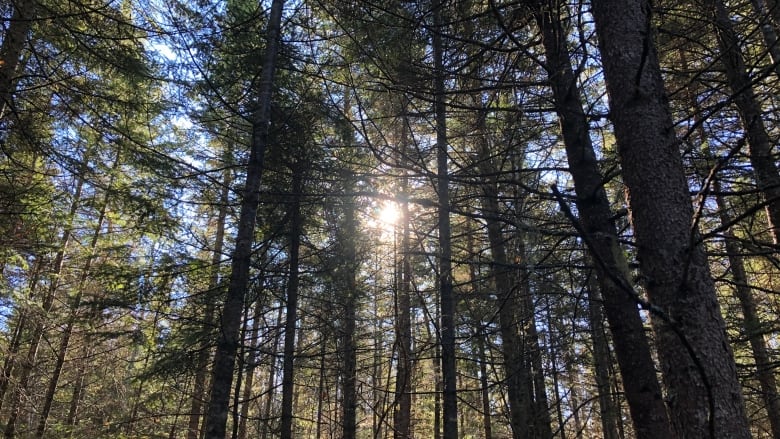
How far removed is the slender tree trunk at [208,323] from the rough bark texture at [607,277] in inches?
149

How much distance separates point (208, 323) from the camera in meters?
5.76

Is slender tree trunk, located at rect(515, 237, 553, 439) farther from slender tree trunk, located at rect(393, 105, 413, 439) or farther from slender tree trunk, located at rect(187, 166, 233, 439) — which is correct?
slender tree trunk, located at rect(187, 166, 233, 439)

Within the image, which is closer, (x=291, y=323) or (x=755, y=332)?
(x=755, y=332)

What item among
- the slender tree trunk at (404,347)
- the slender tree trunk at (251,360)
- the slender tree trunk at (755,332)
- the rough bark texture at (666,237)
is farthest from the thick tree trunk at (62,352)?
the slender tree trunk at (755,332)

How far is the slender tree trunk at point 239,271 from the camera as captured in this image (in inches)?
209

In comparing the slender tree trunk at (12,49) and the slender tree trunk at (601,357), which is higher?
the slender tree trunk at (12,49)

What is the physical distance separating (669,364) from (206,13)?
300 inches

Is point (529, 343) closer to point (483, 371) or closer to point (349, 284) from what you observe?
point (349, 284)

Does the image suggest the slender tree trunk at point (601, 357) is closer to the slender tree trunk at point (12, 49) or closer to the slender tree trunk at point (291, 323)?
the slender tree trunk at point (291, 323)

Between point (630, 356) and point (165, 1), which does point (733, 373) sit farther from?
point (165, 1)

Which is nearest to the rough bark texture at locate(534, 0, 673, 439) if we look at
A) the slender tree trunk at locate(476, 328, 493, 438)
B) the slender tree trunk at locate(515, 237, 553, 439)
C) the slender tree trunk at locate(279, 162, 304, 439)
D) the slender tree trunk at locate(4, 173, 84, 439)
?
the slender tree trunk at locate(515, 237, 553, 439)

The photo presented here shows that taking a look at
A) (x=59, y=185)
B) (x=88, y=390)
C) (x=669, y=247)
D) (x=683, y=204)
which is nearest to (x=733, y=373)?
(x=669, y=247)

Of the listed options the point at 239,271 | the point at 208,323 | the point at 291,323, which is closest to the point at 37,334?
the point at 291,323

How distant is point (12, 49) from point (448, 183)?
298 inches
